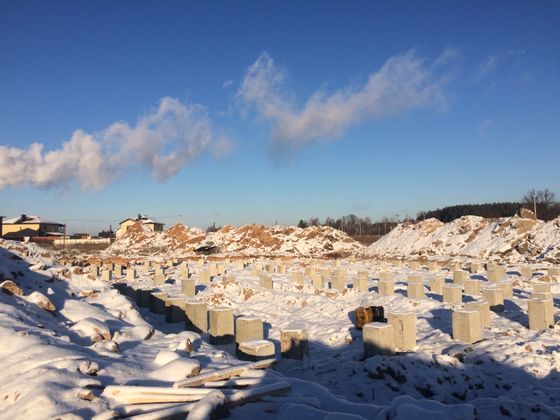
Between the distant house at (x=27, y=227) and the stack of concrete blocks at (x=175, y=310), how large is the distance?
54681 mm

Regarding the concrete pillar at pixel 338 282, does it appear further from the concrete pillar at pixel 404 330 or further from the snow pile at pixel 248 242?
the snow pile at pixel 248 242

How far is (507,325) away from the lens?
9266 millimetres

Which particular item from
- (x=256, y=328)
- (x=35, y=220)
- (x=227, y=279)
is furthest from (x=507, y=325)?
(x=35, y=220)

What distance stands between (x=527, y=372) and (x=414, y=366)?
171 cm

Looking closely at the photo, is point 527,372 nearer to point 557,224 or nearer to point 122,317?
point 122,317

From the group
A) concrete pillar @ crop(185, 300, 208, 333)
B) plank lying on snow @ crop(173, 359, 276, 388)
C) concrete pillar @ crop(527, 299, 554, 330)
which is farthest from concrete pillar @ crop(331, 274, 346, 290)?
plank lying on snow @ crop(173, 359, 276, 388)

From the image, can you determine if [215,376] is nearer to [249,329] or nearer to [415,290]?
[249,329]

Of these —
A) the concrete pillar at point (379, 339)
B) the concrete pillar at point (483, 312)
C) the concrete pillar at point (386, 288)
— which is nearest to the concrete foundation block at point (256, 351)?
the concrete pillar at point (379, 339)

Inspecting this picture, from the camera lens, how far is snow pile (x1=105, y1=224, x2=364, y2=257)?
3875cm

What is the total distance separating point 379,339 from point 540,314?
370 centimetres

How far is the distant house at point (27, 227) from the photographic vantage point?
58.0m

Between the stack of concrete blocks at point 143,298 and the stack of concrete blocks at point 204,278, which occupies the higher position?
the stack of concrete blocks at point 204,278

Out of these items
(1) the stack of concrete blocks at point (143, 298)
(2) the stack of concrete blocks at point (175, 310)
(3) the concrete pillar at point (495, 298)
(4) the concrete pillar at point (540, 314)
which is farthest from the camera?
(1) the stack of concrete blocks at point (143, 298)

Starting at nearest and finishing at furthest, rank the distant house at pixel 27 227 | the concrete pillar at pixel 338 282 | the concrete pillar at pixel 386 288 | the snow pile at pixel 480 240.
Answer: the concrete pillar at pixel 386 288 < the concrete pillar at pixel 338 282 < the snow pile at pixel 480 240 < the distant house at pixel 27 227
